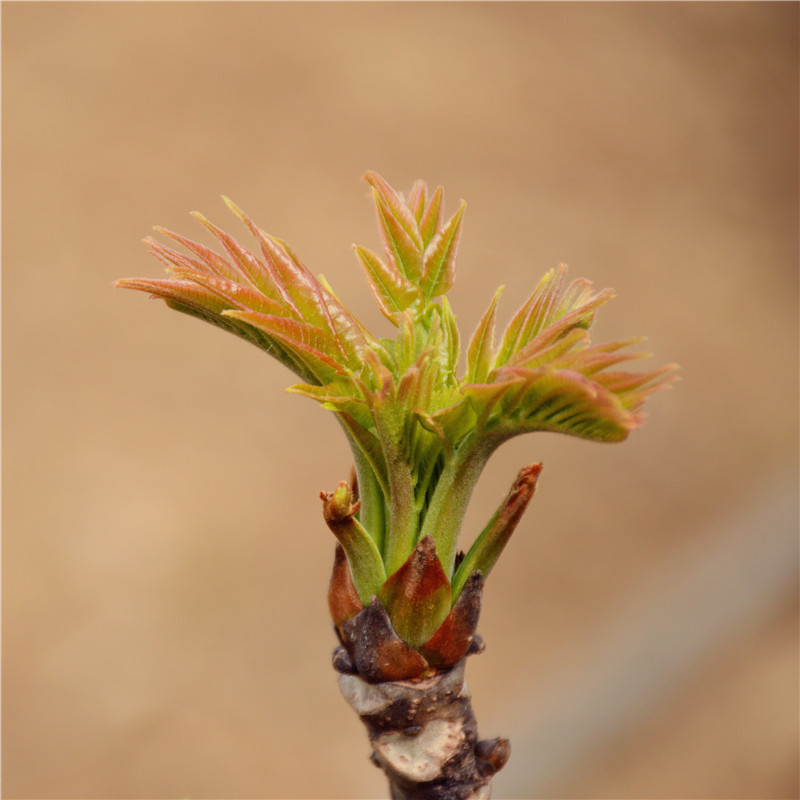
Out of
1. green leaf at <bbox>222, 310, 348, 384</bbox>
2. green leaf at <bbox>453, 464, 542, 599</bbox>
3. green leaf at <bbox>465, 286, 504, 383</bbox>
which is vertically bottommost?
green leaf at <bbox>453, 464, 542, 599</bbox>

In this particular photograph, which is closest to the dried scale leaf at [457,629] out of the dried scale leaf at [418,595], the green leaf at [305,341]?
the dried scale leaf at [418,595]

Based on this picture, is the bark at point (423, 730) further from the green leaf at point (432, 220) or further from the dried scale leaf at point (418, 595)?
the green leaf at point (432, 220)

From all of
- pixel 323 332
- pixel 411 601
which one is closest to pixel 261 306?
pixel 323 332

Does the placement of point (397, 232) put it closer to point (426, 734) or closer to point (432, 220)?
point (432, 220)

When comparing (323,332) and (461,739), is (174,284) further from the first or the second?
(461,739)

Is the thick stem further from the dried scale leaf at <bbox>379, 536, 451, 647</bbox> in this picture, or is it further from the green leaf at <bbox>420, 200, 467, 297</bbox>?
the green leaf at <bbox>420, 200, 467, 297</bbox>

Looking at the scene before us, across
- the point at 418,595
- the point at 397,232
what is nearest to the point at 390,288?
the point at 397,232

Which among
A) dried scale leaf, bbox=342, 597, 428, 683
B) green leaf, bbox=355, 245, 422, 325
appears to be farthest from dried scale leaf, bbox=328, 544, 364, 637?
green leaf, bbox=355, 245, 422, 325

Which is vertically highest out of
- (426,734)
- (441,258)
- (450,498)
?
(441,258)
